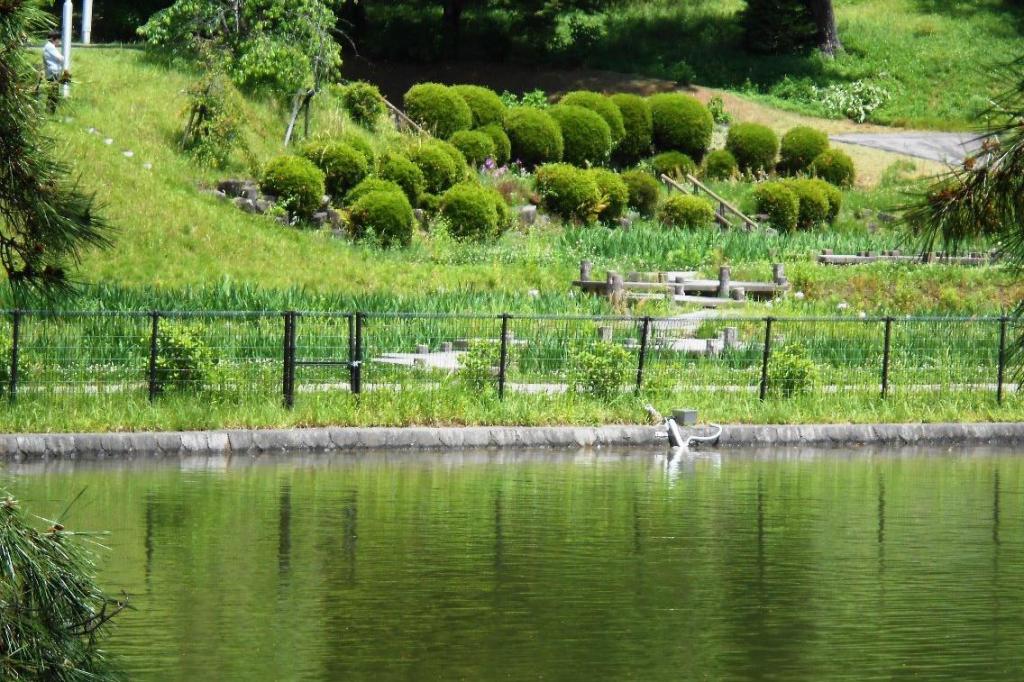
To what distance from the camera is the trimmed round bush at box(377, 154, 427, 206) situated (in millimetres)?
39312

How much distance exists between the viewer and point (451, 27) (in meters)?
62.1

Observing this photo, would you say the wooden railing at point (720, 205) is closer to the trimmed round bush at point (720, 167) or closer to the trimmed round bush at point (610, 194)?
the trimmed round bush at point (720, 167)

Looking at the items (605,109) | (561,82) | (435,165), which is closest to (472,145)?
(435,165)

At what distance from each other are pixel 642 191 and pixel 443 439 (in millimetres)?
27090

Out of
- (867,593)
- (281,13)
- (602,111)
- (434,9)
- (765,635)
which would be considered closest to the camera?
(765,635)

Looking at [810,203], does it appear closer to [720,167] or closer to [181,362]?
[720,167]

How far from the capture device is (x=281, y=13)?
41.5m

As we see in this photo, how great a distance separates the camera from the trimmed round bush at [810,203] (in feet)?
151

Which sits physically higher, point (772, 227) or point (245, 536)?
point (772, 227)

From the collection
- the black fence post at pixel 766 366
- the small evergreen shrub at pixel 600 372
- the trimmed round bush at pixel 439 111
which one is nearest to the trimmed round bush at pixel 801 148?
the trimmed round bush at pixel 439 111

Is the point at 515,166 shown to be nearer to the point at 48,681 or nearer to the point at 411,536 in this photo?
the point at 411,536

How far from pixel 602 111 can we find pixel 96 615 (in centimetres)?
4325

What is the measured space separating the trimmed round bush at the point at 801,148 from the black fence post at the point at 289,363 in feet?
109

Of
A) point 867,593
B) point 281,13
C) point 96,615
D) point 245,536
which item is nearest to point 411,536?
point 245,536
